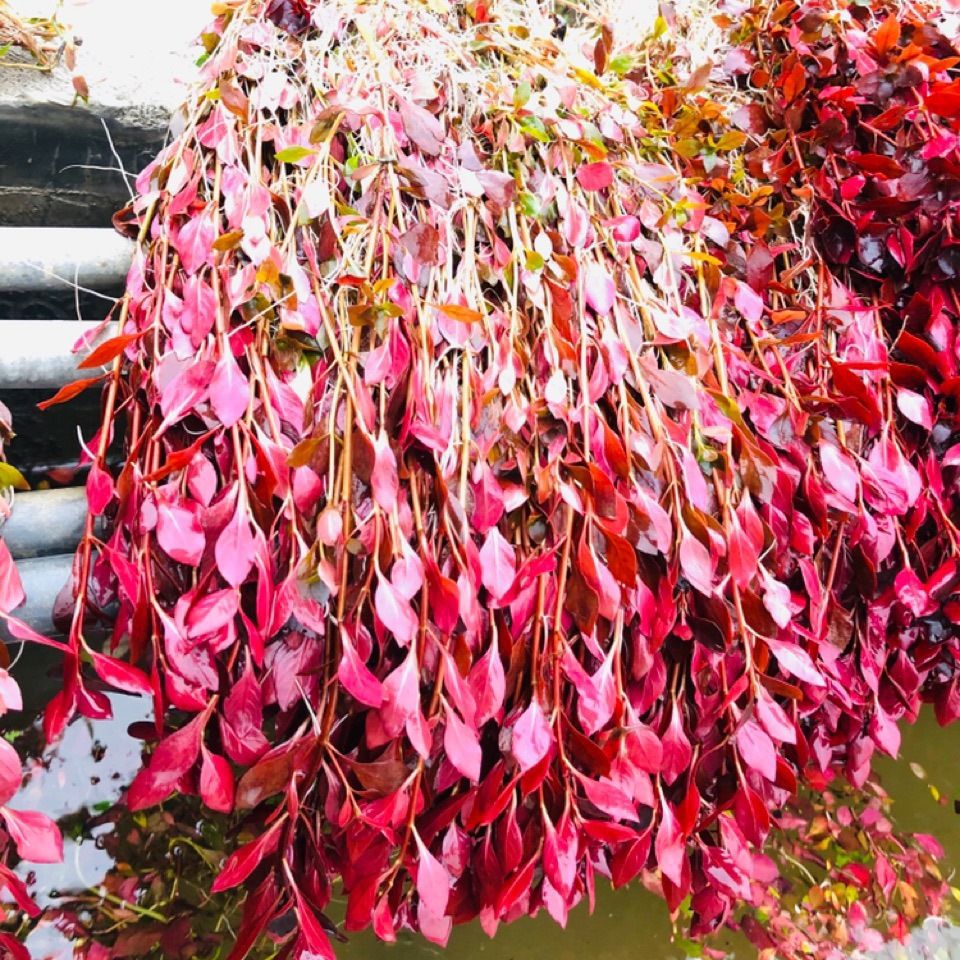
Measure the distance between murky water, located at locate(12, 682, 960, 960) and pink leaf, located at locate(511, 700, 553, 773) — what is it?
0.63 meters

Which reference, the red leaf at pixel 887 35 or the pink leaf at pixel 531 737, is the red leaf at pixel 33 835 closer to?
the pink leaf at pixel 531 737

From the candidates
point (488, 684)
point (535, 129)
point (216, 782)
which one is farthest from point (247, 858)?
point (535, 129)

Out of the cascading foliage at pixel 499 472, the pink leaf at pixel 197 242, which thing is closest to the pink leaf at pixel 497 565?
the cascading foliage at pixel 499 472

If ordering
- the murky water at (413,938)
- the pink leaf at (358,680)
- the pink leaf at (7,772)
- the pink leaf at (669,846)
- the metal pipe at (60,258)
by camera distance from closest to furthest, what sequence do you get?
the pink leaf at (7,772), the pink leaf at (358,680), the pink leaf at (669,846), the metal pipe at (60,258), the murky water at (413,938)

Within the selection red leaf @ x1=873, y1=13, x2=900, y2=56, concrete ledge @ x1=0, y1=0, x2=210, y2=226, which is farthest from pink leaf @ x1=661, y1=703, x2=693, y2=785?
concrete ledge @ x1=0, y1=0, x2=210, y2=226

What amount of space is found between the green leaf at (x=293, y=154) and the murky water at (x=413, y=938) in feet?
3.35

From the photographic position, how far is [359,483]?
2.52 ft

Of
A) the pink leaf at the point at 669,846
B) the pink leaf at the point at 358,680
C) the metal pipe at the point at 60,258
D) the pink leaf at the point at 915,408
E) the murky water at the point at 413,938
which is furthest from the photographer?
the murky water at the point at 413,938

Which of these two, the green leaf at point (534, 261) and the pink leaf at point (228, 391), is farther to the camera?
the green leaf at point (534, 261)

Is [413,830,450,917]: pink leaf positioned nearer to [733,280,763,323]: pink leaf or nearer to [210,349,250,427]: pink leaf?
[210,349,250,427]: pink leaf

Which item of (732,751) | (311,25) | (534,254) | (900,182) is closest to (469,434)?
(534,254)

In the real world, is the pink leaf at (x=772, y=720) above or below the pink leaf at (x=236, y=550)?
below

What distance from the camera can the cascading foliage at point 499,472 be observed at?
733mm

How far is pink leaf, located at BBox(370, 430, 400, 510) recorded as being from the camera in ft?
2.40
